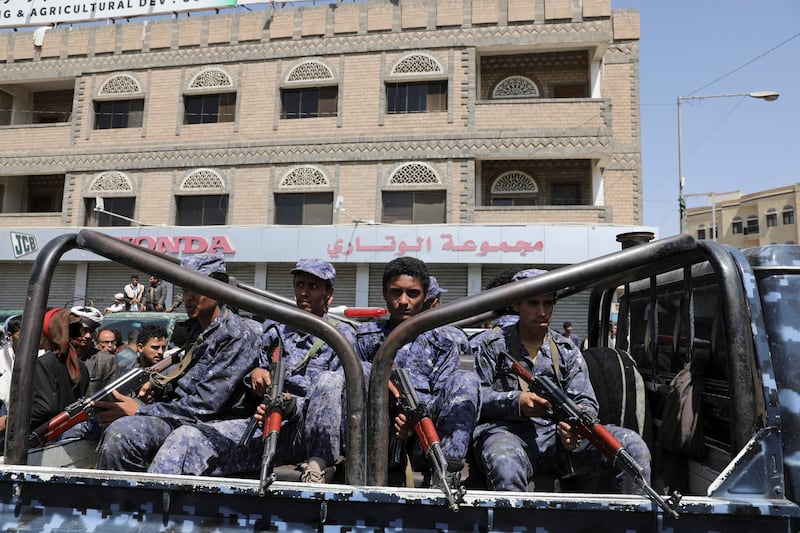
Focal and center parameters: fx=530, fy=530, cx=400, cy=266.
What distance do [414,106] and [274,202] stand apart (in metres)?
5.29

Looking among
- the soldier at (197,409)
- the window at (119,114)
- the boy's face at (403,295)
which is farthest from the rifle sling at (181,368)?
the window at (119,114)

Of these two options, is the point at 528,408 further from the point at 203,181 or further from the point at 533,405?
the point at 203,181

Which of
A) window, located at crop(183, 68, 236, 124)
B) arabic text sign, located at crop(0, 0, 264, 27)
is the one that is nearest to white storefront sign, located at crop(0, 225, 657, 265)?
window, located at crop(183, 68, 236, 124)

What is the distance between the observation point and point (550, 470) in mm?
2240

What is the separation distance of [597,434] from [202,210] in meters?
17.1

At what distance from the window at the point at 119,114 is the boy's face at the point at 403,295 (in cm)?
1848

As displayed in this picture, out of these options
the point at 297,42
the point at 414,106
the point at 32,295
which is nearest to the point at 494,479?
the point at 32,295

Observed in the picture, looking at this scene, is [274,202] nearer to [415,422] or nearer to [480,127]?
[480,127]

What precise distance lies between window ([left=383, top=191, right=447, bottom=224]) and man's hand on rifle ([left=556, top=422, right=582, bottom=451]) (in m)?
13.9

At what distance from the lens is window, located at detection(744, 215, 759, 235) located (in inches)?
1713

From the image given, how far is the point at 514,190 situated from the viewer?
16.4 metres

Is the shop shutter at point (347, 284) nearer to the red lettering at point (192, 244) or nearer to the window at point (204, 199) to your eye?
the red lettering at point (192, 244)

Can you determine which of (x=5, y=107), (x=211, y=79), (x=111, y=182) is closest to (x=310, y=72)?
(x=211, y=79)

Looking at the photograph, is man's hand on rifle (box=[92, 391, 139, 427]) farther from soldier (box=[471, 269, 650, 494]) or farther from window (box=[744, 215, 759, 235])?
window (box=[744, 215, 759, 235])
